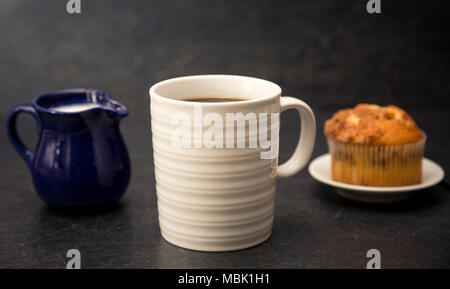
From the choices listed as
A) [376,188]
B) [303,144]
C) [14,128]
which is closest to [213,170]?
[303,144]

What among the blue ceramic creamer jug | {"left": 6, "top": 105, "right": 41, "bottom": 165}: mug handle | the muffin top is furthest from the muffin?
{"left": 6, "top": 105, "right": 41, "bottom": 165}: mug handle

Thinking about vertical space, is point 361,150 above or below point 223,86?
below

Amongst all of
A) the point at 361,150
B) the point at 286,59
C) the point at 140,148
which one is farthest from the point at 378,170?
the point at 286,59

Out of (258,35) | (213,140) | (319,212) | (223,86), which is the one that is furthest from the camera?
(258,35)

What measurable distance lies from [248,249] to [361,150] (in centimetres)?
30

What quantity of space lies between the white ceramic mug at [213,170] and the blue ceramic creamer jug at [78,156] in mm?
138

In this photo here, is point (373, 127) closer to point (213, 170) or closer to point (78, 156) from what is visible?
point (213, 170)

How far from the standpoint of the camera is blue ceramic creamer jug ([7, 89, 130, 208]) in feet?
4.09

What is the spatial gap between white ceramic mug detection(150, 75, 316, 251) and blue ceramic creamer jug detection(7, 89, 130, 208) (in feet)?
0.45

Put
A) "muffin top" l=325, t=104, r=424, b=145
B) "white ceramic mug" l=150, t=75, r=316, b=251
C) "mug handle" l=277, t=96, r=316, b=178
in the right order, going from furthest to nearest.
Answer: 1. "muffin top" l=325, t=104, r=424, b=145
2. "mug handle" l=277, t=96, r=316, b=178
3. "white ceramic mug" l=150, t=75, r=316, b=251

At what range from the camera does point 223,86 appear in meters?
1.22

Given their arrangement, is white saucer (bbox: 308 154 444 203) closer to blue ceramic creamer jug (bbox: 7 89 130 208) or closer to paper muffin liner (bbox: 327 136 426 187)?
paper muffin liner (bbox: 327 136 426 187)

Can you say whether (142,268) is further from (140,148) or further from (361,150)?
(140,148)

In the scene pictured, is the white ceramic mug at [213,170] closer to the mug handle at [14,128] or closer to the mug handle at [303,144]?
the mug handle at [303,144]
